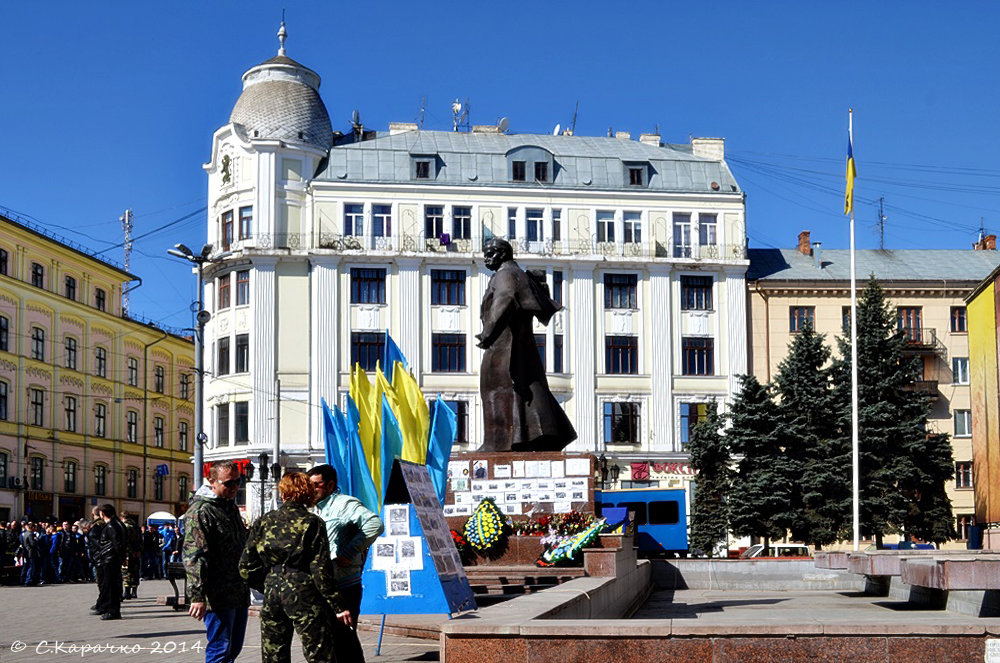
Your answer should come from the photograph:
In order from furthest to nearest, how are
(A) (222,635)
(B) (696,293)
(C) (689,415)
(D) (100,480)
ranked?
(D) (100,480), (B) (696,293), (C) (689,415), (A) (222,635)

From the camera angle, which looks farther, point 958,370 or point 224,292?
point 958,370

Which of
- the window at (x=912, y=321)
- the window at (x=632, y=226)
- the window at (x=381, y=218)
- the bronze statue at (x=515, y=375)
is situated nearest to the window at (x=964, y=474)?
the window at (x=912, y=321)

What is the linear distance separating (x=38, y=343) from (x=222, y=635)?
177 feet

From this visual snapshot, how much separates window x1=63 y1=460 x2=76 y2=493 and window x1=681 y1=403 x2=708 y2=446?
27.5m

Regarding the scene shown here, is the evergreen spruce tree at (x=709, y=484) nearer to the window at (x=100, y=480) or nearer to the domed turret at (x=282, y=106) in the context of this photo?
the domed turret at (x=282, y=106)

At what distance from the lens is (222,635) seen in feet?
29.9

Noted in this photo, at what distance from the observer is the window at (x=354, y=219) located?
5497 cm

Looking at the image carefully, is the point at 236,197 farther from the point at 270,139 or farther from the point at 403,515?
the point at 403,515

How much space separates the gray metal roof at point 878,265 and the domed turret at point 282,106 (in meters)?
19.2

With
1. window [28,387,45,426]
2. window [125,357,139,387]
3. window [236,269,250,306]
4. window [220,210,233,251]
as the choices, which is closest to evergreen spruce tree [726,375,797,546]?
window [236,269,250,306]

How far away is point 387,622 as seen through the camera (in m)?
14.1

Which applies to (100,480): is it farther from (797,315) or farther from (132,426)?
(797,315)

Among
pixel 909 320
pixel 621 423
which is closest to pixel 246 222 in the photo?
pixel 621 423

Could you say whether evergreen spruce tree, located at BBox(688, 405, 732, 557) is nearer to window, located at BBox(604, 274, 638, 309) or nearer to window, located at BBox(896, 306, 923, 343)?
window, located at BBox(604, 274, 638, 309)
